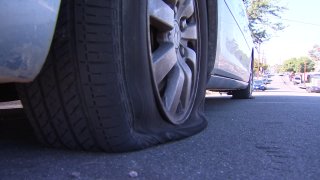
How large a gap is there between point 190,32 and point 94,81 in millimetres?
1439

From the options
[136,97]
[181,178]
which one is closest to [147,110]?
[136,97]

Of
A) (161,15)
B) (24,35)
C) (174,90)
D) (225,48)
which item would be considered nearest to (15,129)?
(174,90)

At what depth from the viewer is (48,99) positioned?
1975 mm

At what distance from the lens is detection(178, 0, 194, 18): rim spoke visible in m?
3.02

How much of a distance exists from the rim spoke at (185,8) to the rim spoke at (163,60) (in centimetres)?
31

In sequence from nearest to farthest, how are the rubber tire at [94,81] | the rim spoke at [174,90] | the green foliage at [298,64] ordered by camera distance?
the rubber tire at [94,81] < the rim spoke at [174,90] < the green foliage at [298,64]

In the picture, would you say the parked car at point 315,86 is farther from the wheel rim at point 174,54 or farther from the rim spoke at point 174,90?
the rim spoke at point 174,90

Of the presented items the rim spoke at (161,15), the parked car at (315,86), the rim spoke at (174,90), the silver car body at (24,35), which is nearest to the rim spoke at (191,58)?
the rim spoke at (174,90)

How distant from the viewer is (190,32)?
3197mm

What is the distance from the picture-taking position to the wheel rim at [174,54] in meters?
2.56

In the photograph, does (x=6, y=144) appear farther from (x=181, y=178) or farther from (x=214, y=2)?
(x=214, y=2)

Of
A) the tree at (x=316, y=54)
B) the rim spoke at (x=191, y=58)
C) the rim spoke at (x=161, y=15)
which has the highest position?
the rim spoke at (x=161, y=15)

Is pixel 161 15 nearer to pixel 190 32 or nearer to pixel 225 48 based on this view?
pixel 190 32

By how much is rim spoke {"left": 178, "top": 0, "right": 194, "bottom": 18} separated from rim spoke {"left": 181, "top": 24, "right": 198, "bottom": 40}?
0.36 ft
